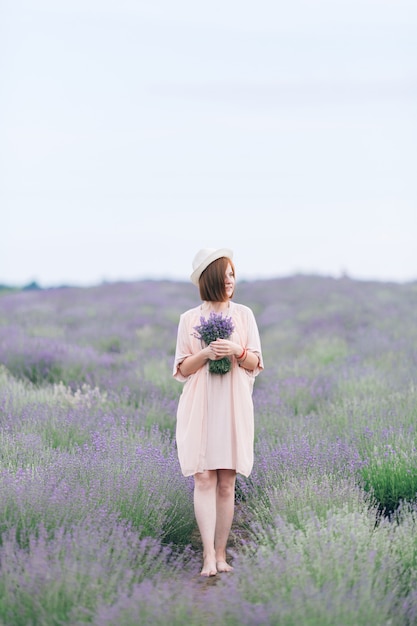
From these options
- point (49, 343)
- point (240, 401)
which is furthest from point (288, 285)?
point (240, 401)

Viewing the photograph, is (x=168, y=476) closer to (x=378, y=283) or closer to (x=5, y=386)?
(x=5, y=386)

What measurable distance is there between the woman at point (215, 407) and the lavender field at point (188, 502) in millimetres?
191

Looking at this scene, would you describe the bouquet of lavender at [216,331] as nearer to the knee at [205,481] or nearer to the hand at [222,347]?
the hand at [222,347]

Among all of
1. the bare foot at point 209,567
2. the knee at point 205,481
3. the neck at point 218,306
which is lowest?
the bare foot at point 209,567

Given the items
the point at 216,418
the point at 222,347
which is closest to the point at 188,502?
the point at 216,418

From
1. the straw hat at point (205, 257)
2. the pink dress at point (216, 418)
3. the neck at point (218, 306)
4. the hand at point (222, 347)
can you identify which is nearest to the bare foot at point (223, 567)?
the pink dress at point (216, 418)

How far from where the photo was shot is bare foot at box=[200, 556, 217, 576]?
13.0ft

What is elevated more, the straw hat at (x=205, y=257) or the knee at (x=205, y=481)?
the straw hat at (x=205, y=257)

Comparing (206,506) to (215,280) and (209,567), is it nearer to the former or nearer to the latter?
(209,567)

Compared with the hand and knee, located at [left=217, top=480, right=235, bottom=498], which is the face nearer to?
the hand

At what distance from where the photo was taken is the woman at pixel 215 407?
13.4 ft

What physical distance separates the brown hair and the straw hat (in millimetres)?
20

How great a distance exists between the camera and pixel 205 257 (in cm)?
416

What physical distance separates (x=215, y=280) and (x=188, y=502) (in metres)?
1.33
